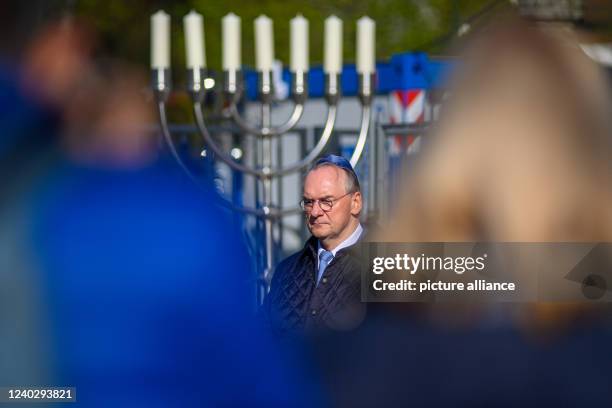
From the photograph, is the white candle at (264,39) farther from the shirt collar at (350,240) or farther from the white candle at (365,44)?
the shirt collar at (350,240)

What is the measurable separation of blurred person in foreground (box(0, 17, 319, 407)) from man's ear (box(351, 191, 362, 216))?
0.24 meters

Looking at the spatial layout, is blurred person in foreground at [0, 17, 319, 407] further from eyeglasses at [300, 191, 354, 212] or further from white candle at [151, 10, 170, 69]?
white candle at [151, 10, 170, 69]

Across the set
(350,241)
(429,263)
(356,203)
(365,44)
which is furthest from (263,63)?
(429,263)

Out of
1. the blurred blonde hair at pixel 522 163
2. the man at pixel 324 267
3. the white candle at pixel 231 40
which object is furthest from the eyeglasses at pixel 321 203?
the white candle at pixel 231 40

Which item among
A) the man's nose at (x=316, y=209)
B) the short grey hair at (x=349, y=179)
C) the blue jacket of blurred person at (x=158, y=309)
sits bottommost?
the blue jacket of blurred person at (x=158, y=309)

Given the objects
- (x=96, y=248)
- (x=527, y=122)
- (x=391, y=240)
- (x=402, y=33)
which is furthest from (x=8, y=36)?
(x=402, y=33)

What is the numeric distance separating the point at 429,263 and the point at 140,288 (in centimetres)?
53

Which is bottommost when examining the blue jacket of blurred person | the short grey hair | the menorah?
the blue jacket of blurred person

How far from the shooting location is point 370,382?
2072mm

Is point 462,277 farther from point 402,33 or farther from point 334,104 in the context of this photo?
point 402,33

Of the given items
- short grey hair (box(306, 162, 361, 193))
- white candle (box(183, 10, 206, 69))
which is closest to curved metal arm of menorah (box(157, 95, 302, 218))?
white candle (box(183, 10, 206, 69))

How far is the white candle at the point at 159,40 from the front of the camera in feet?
10.0

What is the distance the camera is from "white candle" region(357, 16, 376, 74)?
3129mm

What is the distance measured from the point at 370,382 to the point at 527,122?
0.55 metres
